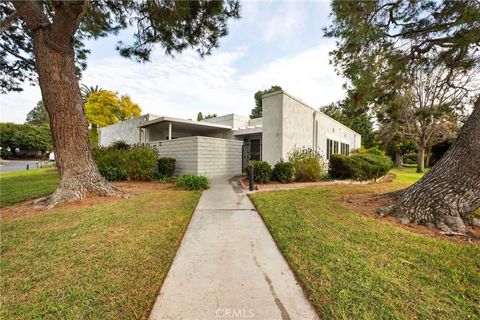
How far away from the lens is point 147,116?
1441 centimetres

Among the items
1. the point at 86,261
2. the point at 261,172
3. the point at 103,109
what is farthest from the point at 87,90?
the point at 86,261

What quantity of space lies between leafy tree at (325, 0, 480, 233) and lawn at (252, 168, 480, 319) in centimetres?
100

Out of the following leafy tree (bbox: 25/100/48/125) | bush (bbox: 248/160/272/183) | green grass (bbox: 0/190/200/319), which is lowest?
green grass (bbox: 0/190/200/319)

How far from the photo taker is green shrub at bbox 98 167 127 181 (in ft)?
30.2

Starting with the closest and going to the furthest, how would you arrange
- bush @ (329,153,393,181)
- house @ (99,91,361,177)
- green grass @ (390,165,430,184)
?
house @ (99,91,361,177) < bush @ (329,153,393,181) < green grass @ (390,165,430,184)

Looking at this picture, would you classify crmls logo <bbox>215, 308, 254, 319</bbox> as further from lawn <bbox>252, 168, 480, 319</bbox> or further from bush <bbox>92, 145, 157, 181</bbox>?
bush <bbox>92, 145, 157, 181</bbox>

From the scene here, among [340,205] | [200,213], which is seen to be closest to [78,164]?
[200,213]

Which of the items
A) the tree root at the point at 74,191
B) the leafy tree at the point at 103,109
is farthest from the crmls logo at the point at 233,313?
the leafy tree at the point at 103,109

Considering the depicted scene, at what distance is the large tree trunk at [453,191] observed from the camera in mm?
3834

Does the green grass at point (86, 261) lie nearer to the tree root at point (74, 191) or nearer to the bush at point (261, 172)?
the tree root at point (74, 191)

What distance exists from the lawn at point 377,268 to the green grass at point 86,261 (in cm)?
176

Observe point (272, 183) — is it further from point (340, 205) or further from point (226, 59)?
point (226, 59)

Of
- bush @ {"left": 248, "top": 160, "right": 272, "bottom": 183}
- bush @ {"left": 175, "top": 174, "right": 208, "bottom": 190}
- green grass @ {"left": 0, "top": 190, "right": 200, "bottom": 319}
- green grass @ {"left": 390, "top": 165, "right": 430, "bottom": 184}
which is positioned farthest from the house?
green grass @ {"left": 0, "top": 190, "right": 200, "bottom": 319}

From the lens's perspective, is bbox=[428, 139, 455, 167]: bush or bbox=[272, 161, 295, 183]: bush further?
bbox=[428, 139, 455, 167]: bush
